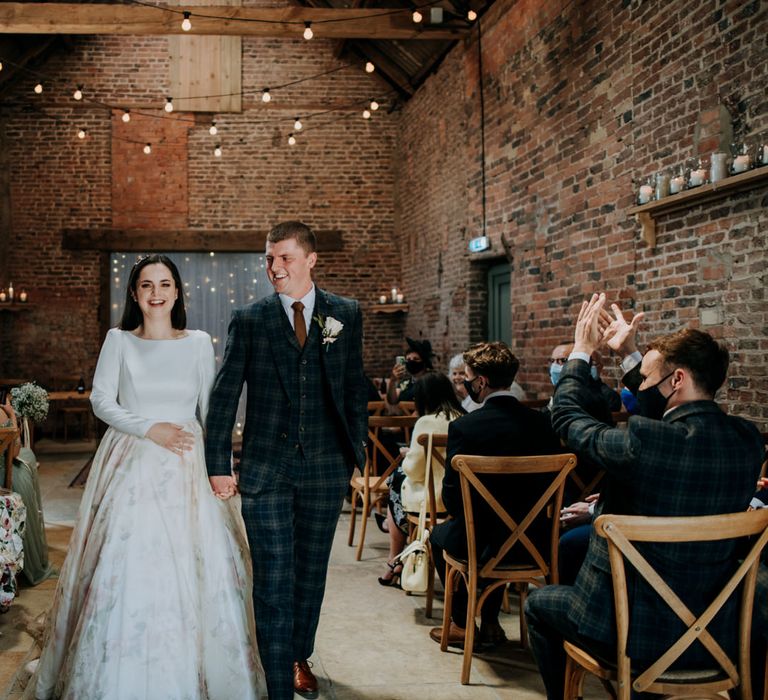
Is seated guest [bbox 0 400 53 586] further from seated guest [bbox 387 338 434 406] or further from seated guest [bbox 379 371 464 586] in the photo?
seated guest [bbox 387 338 434 406]

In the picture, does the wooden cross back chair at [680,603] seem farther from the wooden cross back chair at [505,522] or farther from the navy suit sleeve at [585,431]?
the wooden cross back chair at [505,522]

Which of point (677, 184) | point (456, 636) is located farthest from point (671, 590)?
point (677, 184)

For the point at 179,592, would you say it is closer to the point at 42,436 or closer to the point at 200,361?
the point at 200,361

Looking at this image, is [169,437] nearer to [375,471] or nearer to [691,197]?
[375,471]

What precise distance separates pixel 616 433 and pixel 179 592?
152 cm

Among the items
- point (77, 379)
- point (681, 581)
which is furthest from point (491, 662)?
point (77, 379)

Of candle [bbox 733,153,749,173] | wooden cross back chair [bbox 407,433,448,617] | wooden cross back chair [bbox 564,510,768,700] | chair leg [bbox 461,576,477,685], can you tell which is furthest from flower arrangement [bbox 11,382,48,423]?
candle [bbox 733,153,749,173]

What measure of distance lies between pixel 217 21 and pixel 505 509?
6.68 m

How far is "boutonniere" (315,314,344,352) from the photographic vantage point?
8.80ft

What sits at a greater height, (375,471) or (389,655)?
(375,471)

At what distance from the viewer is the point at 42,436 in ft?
36.3

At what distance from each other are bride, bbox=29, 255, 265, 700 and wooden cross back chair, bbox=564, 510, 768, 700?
1.25 m

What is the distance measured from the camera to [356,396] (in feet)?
9.03

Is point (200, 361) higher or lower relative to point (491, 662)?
higher
